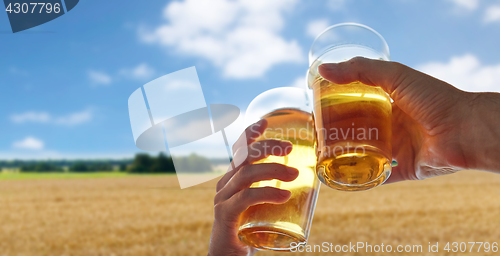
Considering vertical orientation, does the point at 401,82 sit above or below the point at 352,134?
above

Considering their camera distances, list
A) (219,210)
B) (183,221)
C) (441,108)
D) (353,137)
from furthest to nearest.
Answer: (183,221) → (219,210) → (441,108) → (353,137)

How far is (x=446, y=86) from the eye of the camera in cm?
105

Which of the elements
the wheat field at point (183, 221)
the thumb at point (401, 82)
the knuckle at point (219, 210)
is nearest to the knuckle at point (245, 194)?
the knuckle at point (219, 210)

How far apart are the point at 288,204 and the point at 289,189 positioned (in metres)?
→ 0.05

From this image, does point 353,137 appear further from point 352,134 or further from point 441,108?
point 441,108

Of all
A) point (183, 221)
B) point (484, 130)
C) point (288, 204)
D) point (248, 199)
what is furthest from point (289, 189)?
point (183, 221)

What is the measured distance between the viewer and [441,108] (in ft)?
3.43

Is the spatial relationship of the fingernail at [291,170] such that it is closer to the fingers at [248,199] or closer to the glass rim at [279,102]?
the fingers at [248,199]

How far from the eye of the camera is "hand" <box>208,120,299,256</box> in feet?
3.47

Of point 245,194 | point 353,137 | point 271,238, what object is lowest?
point 271,238

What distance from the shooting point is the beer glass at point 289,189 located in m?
1.10

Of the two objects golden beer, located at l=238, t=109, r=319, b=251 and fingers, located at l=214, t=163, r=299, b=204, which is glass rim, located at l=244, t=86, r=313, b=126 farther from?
fingers, located at l=214, t=163, r=299, b=204

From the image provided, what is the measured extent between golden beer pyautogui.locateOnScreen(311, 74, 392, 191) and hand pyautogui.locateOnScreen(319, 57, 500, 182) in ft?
0.15

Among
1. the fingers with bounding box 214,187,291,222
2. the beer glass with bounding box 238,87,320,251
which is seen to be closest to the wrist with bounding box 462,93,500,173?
the beer glass with bounding box 238,87,320,251
